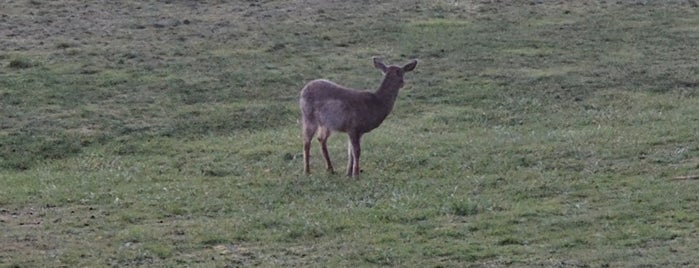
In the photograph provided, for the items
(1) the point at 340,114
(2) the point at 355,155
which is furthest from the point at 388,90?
(2) the point at 355,155

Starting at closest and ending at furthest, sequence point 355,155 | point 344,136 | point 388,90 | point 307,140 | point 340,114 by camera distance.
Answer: point 355,155 → point 340,114 → point 307,140 → point 388,90 → point 344,136

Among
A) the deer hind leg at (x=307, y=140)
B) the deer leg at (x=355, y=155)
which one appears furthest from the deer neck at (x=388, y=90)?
the deer hind leg at (x=307, y=140)

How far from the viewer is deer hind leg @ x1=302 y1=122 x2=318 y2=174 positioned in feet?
59.0

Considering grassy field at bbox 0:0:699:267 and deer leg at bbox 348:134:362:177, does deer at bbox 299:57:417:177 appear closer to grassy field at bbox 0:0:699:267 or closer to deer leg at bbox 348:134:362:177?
deer leg at bbox 348:134:362:177

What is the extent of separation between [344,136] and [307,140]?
3177 mm

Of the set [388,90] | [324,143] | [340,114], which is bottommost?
[324,143]

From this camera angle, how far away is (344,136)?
69.6ft

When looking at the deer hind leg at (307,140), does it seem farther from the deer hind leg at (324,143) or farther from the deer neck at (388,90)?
the deer neck at (388,90)

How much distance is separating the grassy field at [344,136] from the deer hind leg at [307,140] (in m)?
0.18

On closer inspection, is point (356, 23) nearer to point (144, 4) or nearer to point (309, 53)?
point (309, 53)

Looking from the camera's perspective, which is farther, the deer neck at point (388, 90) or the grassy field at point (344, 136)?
the deer neck at point (388, 90)

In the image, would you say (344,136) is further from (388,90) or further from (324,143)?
(324,143)

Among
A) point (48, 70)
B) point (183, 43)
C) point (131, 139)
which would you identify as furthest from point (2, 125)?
point (183, 43)

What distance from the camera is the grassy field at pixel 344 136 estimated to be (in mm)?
13992
